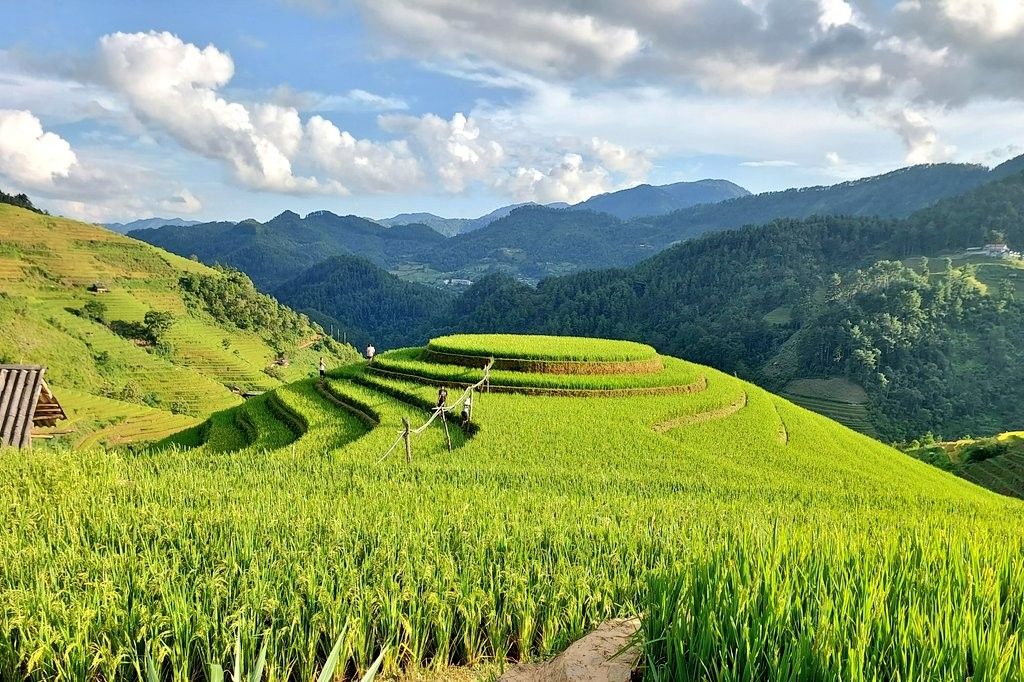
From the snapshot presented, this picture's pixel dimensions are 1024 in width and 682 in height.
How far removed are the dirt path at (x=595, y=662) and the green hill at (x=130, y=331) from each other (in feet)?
156

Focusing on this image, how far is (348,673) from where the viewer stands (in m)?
3.52

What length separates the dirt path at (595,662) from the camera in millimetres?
2654

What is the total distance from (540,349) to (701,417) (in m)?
7.60

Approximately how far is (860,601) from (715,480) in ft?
36.2

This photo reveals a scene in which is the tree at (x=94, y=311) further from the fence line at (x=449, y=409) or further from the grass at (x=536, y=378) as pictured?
the fence line at (x=449, y=409)

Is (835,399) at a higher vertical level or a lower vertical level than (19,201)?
lower

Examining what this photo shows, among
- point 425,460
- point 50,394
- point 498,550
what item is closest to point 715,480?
point 425,460

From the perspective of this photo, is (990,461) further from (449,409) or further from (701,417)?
(449,409)

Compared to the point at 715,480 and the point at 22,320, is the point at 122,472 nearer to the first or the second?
the point at 715,480

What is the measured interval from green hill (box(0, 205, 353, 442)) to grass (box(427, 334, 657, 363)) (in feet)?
105

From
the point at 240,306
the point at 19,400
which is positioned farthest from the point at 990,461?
the point at 240,306

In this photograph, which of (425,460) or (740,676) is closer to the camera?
(740,676)

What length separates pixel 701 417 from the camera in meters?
20.9

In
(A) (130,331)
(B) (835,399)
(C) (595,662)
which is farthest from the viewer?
(B) (835,399)
